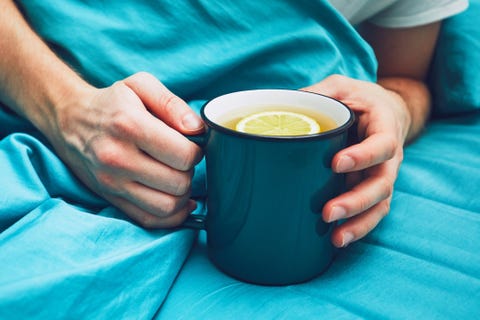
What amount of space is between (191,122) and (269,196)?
10 centimetres

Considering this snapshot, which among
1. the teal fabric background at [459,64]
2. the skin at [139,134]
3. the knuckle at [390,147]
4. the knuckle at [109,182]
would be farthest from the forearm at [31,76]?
the teal fabric background at [459,64]

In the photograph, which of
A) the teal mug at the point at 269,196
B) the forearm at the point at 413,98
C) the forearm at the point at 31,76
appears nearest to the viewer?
the teal mug at the point at 269,196

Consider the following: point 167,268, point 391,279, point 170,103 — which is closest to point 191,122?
point 170,103

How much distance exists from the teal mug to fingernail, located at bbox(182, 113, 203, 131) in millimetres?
10

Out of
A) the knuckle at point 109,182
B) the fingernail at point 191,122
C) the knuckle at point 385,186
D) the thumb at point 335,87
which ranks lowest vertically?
the knuckle at point 385,186

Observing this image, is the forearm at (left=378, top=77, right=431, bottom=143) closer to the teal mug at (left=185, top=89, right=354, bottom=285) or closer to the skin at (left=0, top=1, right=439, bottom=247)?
the skin at (left=0, top=1, right=439, bottom=247)

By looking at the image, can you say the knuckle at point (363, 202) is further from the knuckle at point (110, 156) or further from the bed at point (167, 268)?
the knuckle at point (110, 156)

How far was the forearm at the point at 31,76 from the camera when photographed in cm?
52

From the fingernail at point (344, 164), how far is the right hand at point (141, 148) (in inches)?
4.9

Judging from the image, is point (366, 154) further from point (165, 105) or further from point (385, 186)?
point (165, 105)

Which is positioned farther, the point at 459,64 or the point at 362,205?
the point at 459,64

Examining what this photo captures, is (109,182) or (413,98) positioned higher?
(109,182)

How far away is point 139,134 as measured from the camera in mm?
429

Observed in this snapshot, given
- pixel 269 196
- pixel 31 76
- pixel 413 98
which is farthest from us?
pixel 413 98
